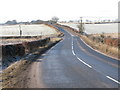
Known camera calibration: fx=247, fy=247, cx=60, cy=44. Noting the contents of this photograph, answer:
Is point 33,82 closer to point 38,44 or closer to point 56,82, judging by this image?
point 56,82

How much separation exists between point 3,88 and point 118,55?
45.4 ft

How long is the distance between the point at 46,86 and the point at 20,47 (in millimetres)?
15951

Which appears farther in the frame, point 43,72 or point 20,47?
point 20,47

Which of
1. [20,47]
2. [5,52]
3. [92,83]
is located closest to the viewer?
[92,83]

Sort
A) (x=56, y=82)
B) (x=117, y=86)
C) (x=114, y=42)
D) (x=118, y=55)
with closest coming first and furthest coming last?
(x=117, y=86), (x=56, y=82), (x=118, y=55), (x=114, y=42)

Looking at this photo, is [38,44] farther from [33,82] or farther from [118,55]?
[33,82]

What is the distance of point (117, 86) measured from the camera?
33.5ft

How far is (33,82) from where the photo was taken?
462 inches

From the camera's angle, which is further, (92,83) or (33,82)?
(33,82)

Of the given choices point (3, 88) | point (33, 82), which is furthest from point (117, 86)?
point (3, 88)

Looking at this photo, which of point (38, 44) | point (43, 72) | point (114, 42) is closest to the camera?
point (43, 72)

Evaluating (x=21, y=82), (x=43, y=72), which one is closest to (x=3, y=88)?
(x=21, y=82)

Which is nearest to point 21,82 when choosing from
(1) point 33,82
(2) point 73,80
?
(1) point 33,82

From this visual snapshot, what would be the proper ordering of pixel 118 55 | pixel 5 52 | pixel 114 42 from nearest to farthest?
pixel 118 55, pixel 5 52, pixel 114 42
